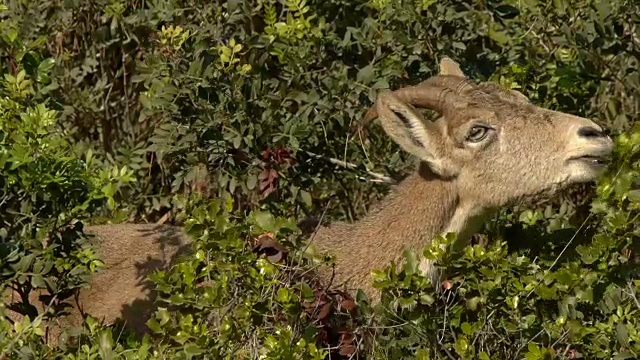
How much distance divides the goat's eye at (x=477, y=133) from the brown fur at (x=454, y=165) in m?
0.02

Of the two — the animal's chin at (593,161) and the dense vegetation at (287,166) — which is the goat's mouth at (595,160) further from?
the dense vegetation at (287,166)

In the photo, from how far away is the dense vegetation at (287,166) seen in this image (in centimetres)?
551

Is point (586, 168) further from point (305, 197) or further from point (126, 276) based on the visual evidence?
point (126, 276)

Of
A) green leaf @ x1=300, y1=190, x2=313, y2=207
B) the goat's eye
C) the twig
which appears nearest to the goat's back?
green leaf @ x1=300, y1=190, x2=313, y2=207

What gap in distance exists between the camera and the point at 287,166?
293 inches

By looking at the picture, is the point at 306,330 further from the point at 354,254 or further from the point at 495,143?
the point at 495,143

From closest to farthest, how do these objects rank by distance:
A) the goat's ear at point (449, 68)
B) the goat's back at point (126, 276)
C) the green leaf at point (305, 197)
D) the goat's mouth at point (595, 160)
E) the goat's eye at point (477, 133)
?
the goat's mouth at point (595, 160), the goat's eye at point (477, 133), the goat's back at point (126, 276), the goat's ear at point (449, 68), the green leaf at point (305, 197)

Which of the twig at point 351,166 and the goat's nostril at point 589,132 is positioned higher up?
the goat's nostril at point 589,132

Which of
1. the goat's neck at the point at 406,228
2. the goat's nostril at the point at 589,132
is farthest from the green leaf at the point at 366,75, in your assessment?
the goat's nostril at the point at 589,132

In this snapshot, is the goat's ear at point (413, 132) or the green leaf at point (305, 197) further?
the green leaf at point (305, 197)

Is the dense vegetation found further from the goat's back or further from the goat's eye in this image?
the goat's eye

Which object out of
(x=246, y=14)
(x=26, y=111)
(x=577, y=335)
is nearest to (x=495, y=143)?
(x=577, y=335)

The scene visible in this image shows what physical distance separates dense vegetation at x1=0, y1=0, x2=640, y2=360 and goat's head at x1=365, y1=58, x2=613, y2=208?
0.33 m

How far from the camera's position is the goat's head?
6504 mm
